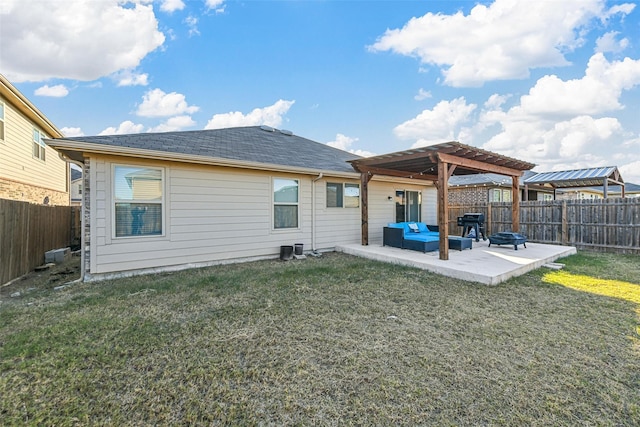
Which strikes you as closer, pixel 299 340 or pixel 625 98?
pixel 299 340

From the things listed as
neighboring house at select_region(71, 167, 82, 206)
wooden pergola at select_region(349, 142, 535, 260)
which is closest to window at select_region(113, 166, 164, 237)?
wooden pergola at select_region(349, 142, 535, 260)

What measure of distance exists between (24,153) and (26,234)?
→ 623cm

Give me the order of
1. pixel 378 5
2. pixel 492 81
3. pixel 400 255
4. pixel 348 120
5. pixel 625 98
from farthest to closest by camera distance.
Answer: pixel 348 120 → pixel 492 81 → pixel 625 98 → pixel 378 5 → pixel 400 255

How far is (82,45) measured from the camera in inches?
369

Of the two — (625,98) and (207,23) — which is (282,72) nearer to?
(207,23)

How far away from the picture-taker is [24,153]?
32.8ft

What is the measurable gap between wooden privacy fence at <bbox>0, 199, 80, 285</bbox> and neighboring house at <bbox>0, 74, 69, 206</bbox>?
7.01 ft

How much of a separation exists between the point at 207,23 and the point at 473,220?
38.5 feet

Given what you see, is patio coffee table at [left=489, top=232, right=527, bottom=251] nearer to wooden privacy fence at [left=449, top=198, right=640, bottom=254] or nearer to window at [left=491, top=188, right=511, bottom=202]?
wooden privacy fence at [left=449, top=198, right=640, bottom=254]

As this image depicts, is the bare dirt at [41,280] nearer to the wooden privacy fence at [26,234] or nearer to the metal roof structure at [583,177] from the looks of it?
the wooden privacy fence at [26,234]

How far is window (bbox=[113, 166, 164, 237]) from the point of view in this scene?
18.1 ft

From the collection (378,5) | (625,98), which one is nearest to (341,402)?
(378,5)

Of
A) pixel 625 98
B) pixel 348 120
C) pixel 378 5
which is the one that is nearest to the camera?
pixel 378 5

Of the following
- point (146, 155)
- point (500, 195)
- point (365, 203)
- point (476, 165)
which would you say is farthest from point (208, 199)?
point (500, 195)
